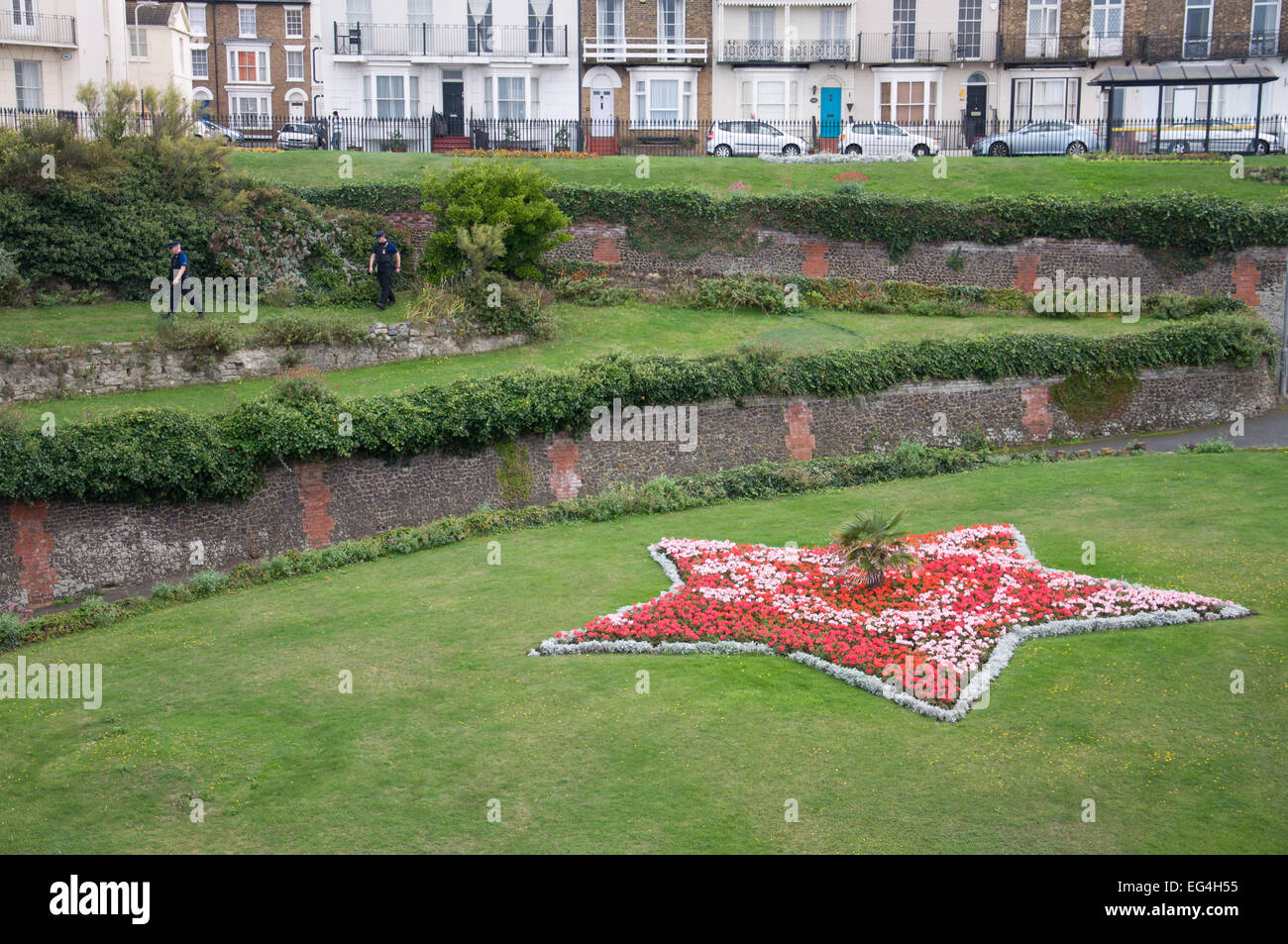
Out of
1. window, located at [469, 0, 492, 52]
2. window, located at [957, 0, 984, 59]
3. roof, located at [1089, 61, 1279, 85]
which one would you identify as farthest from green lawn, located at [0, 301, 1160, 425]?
window, located at [957, 0, 984, 59]

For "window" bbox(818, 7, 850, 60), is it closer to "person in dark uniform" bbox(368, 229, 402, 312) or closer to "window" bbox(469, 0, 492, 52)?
"window" bbox(469, 0, 492, 52)

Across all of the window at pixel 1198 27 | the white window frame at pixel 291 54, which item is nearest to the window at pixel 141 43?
the white window frame at pixel 291 54

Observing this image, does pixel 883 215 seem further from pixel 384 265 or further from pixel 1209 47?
pixel 1209 47

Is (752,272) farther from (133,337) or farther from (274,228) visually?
(133,337)

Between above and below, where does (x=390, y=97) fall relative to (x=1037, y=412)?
above

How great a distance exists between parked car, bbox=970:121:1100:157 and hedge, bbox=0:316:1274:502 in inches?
524

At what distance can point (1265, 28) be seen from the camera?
145 ft

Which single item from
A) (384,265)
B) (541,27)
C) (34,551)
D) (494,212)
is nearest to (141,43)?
(541,27)

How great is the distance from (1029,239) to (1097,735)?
2462cm

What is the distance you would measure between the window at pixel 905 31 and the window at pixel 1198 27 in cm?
968

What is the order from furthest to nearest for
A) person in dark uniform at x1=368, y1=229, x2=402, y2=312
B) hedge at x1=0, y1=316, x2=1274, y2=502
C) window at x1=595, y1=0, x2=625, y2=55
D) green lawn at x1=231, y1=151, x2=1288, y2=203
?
window at x1=595, y1=0, x2=625, y2=55 → green lawn at x1=231, y1=151, x2=1288, y2=203 → person in dark uniform at x1=368, y1=229, x2=402, y2=312 → hedge at x1=0, y1=316, x2=1274, y2=502

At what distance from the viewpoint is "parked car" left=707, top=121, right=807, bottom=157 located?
42812 mm

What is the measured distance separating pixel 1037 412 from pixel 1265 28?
24.0m

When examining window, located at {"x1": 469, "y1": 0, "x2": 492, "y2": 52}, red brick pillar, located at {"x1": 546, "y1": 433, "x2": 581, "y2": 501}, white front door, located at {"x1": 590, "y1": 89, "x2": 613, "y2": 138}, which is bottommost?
red brick pillar, located at {"x1": 546, "y1": 433, "x2": 581, "y2": 501}
